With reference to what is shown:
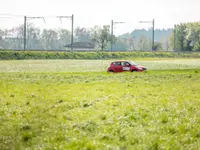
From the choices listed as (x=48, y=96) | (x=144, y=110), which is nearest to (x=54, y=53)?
(x=48, y=96)

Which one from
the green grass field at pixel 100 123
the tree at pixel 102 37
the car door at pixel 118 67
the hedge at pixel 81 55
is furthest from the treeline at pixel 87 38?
the green grass field at pixel 100 123

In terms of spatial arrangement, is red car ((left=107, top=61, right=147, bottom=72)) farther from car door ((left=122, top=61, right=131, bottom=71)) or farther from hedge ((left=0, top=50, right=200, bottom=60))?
hedge ((left=0, top=50, right=200, bottom=60))

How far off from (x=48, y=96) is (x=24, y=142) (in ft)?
26.2

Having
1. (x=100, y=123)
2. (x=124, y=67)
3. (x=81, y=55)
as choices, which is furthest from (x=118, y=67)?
(x=81, y=55)

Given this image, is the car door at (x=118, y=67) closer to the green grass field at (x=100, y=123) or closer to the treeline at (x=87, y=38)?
the green grass field at (x=100, y=123)

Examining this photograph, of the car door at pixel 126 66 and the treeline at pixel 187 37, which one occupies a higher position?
the treeline at pixel 187 37

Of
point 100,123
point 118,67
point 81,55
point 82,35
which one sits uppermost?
point 82,35

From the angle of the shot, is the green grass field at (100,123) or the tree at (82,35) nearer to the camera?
the green grass field at (100,123)

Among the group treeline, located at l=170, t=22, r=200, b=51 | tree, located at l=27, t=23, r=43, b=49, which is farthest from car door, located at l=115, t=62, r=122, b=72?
tree, located at l=27, t=23, r=43, b=49

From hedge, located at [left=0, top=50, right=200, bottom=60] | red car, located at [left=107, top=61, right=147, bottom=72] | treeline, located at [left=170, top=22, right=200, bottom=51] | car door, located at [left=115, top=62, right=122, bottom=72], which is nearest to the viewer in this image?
red car, located at [left=107, top=61, right=147, bottom=72]

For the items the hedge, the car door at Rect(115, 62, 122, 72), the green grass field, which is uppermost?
the hedge

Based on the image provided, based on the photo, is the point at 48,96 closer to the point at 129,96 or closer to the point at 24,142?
the point at 129,96

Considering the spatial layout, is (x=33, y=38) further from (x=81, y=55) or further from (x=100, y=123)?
(x=100, y=123)

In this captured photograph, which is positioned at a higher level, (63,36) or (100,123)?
(63,36)
